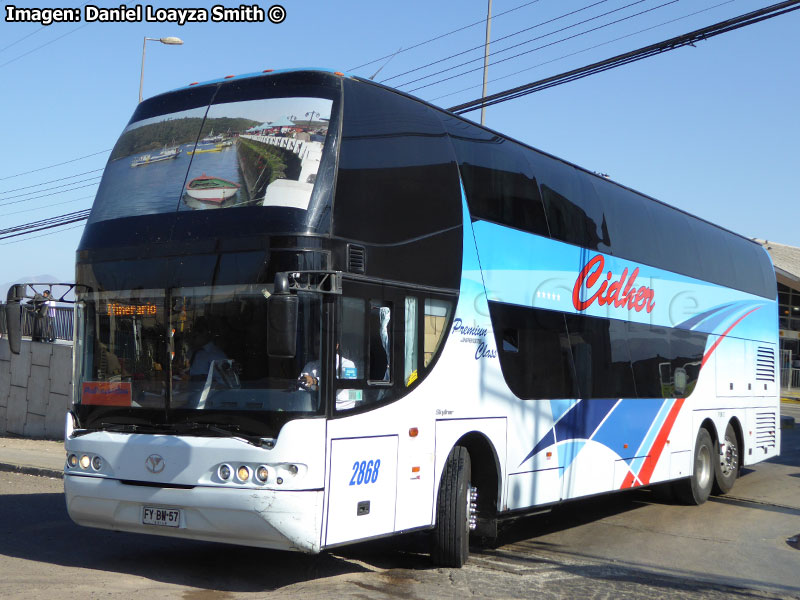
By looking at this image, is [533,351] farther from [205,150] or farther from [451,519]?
[205,150]

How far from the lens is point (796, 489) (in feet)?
54.4

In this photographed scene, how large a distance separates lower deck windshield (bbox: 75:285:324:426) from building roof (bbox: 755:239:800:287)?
1538 inches

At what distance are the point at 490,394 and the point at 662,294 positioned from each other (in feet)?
16.8

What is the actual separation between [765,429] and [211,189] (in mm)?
13147

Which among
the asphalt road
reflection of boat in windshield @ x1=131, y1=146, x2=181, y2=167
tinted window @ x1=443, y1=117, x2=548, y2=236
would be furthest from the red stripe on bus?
reflection of boat in windshield @ x1=131, y1=146, x2=181, y2=167

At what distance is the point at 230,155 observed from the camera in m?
7.89

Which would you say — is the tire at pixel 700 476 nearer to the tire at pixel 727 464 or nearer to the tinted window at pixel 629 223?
the tire at pixel 727 464

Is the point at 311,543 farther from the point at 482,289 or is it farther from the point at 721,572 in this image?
the point at 721,572

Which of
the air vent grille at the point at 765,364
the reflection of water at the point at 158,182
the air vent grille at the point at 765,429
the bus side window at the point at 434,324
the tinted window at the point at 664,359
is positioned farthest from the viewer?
the air vent grille at the point at 765,364

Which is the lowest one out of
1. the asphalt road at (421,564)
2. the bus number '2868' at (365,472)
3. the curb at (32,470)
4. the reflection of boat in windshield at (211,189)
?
the asphalt road at (421,564)

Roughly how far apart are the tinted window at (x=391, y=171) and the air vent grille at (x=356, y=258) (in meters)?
0.09

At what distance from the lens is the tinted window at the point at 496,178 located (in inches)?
376

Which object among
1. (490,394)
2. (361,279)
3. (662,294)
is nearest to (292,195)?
(361,279)

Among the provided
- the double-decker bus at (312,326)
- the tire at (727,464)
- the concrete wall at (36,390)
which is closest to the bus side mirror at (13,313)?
the double-decker bus at (312,326)
